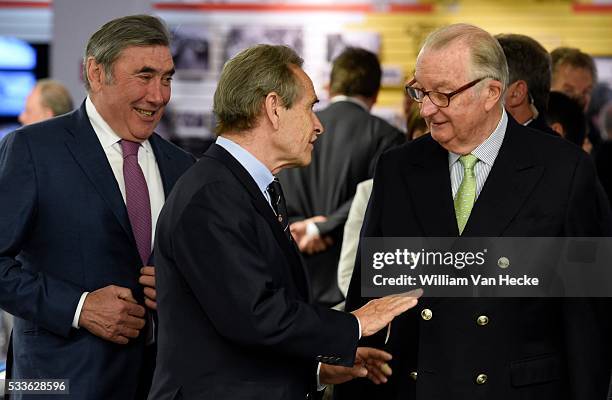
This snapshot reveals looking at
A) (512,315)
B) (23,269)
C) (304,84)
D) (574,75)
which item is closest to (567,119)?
(574,75)

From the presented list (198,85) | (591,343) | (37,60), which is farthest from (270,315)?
(37,60)

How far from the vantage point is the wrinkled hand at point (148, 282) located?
11.1ft

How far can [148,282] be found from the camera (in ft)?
11.1

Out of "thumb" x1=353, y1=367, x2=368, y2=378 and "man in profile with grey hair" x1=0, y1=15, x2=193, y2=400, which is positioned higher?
"man in profile with grey hair" x1=0, y1=15, x2=193, y2=400

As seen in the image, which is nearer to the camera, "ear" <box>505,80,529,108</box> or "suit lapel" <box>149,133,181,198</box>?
"suit lapel" <box>149,133,181,198</box>

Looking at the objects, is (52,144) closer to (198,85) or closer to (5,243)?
(5,243)

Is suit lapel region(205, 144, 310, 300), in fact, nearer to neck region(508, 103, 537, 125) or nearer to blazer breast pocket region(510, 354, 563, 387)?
blazer breast pocket region(510, 354, 563, 387)

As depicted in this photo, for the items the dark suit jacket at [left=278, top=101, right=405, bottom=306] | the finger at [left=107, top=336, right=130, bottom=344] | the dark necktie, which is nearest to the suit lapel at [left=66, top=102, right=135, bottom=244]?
the finger at [left=107, top=336, right=130, bottom=344]

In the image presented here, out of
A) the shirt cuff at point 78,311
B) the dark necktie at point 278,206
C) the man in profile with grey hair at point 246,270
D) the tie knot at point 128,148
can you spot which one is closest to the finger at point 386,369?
the man in profile with grey hair at point 246,270

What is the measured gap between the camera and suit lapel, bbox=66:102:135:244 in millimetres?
3445

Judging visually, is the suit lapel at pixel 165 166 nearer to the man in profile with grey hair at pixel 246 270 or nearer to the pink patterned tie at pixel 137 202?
the pink patterned tie at pixel 137 202

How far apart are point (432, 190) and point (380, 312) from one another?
22.5 inches

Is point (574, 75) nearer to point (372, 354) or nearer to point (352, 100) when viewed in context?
point (352, 100)

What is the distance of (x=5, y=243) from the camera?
329 cm
